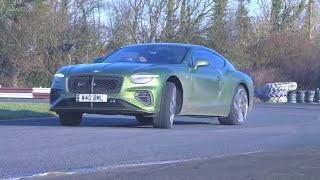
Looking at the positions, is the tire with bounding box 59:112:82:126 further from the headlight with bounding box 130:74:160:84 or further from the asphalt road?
the headlight with bounding box 130:74:160:84

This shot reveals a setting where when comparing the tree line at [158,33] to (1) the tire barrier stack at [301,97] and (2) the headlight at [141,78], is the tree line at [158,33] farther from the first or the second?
(2) the headlight at [141,78]

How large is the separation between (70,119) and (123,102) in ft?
4.18

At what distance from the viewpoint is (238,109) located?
12430mm

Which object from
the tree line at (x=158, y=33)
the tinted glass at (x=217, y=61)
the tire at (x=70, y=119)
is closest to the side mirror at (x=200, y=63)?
the tinted glass at (x=217, y=61)

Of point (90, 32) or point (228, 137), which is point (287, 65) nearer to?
point (90, 32)

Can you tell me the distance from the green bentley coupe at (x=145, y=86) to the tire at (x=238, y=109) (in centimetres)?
36

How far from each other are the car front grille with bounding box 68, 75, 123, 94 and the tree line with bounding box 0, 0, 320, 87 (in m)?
30.5

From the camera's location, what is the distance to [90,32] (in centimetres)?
4247

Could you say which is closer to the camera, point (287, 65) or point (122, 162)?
point (122, 162)

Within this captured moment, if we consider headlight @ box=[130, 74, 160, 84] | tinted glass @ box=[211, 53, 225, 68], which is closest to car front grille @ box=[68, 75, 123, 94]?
headlight @ box=[130, 74, 160, 84]

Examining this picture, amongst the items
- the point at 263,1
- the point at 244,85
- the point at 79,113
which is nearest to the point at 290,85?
the point at 263,1

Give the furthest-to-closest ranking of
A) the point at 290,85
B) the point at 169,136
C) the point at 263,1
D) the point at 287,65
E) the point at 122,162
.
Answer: the point at 263,1 < the point at 287,65 < the point at 290,85 < the point at 169,136 < the point at 122,162

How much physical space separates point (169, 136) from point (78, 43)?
33623 millimetres

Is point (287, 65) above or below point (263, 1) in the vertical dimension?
below
